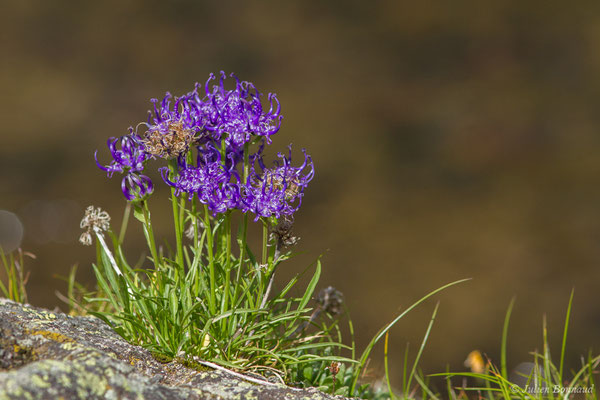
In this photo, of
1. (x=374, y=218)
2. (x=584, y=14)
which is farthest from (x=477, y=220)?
(x=584, y=14)

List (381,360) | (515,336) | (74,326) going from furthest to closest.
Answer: (515,336), (381,360), (74,326)

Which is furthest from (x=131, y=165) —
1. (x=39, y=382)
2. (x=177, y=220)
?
(x=39, y=382)

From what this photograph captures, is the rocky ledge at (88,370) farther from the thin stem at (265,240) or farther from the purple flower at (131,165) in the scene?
the purple flower at (131,165)

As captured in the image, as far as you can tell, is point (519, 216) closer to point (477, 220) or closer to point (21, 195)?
point (477, 220)

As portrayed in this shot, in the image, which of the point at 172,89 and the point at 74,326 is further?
the point at 172,89

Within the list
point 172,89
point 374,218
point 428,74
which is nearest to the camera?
point 374,218

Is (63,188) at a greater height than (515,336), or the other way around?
(63,188)

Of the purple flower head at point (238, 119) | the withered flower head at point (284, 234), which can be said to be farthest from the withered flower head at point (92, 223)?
the withered flower head at point (284, 234)
